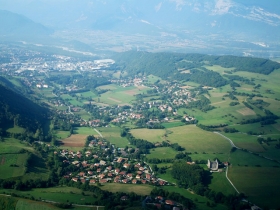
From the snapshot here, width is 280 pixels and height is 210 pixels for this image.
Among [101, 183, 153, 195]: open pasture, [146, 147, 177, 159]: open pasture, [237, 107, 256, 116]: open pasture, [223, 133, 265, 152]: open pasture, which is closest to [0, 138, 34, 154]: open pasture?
[101, 183, 153, 195]: open pasture

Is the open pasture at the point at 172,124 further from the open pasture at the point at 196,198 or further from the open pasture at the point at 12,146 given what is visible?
the open pasture at the point at 12,146

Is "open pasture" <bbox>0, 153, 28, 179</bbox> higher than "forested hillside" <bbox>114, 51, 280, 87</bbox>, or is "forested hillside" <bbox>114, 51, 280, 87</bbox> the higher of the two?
"forested hillside" <bbox>114, 51, 280, 87</bbox>

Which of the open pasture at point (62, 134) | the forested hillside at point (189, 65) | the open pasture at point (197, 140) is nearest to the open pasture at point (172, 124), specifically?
the open pasture at point (197, 140)

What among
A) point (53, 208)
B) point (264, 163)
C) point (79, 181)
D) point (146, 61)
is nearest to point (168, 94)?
point (146, 61)

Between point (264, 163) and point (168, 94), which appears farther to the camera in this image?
point (168, 94)

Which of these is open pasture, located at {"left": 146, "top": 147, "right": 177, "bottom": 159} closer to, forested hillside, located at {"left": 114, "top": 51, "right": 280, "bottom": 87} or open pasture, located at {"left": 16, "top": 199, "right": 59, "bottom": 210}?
open pasture, located at {"left": 16, "top": 199, "right": 59, "bottom": 210}

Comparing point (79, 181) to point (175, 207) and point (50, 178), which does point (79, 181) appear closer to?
point (50, 178)

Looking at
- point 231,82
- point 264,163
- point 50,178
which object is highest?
point 231,82

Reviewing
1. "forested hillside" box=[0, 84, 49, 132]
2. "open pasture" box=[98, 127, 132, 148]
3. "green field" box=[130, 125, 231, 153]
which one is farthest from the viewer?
"forested hillside" box=[0, 84, 49, 132]
